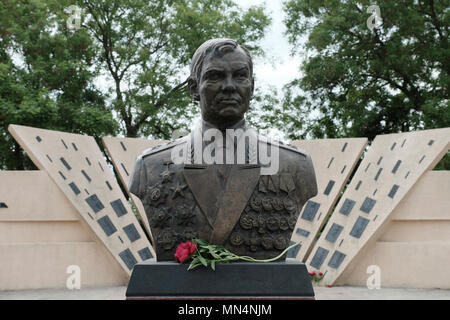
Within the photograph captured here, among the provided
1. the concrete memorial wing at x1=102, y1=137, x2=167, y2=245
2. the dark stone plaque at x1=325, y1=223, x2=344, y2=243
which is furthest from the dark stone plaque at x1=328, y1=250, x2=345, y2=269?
the concrete memorial wing at x1=102, y1=137, x2=167, y2=245

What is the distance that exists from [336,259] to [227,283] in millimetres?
5384

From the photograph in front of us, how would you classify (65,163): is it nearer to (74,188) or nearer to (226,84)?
(74,188)

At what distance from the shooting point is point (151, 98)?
43.3ft

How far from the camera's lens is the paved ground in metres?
6.98

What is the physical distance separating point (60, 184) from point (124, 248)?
4.70 ft

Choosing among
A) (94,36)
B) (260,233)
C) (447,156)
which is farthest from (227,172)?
(94,36)

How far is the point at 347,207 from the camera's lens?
8633mm

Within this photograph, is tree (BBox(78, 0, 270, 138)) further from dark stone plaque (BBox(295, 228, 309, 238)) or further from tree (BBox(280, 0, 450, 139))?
dark stone plaque (BBox(295, 228, 309, 238))

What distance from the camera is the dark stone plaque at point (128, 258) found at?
319 inches

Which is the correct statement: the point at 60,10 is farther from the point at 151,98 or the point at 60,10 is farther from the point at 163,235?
the point at 163,235

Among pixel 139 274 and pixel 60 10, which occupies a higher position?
pixel 60 10

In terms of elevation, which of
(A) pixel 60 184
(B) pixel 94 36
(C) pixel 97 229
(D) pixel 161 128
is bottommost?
(C) pixel 97 229

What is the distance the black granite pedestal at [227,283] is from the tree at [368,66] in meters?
8.72

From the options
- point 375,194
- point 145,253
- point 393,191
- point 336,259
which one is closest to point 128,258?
point 145,253
